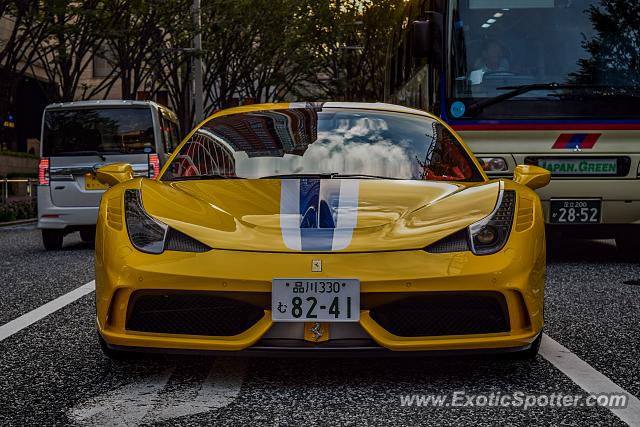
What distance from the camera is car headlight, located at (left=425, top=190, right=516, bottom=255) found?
4.09 m

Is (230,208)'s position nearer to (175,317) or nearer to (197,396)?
(175,317)

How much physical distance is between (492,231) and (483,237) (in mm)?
65

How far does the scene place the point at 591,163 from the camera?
30.8 feet

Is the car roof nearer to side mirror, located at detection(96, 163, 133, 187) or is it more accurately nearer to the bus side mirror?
side mirror, located at detection(96, 163, 133, 187)

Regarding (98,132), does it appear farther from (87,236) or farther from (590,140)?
(590,140)

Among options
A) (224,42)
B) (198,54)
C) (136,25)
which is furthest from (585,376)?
(224,42)

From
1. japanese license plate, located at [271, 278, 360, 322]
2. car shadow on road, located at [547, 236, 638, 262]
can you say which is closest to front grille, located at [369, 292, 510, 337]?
japanese license plate, located at [271, 278, 360, 322]

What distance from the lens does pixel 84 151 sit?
1227 centimetres

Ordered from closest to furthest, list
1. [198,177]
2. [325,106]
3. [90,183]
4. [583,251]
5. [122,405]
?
[122,405]
[198,177]
[325,106]
[583,251]
[90,183]

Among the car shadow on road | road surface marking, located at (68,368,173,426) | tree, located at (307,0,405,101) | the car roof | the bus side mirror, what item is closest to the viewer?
road surface marking, located at (68,368,173,426)

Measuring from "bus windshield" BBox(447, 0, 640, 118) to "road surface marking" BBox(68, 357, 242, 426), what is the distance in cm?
551

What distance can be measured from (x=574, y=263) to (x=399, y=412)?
6.20 metres

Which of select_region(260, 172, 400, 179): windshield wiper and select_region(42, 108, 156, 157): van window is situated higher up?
select_region(260, 172, 400, 179): windshield wiper

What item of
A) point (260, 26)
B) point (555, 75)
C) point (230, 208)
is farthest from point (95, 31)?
point (230, 208)
